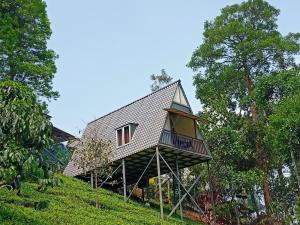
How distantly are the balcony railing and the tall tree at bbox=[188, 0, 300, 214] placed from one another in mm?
7677

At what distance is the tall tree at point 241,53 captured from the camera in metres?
35.8

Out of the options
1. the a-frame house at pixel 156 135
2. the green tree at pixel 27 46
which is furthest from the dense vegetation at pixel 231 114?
the a-frame house at pixel 156 135

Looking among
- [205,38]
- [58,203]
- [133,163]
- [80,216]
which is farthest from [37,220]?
[205,38]

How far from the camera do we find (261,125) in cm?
3247

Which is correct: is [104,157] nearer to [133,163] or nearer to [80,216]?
[133,163]

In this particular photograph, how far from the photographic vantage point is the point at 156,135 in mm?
25188

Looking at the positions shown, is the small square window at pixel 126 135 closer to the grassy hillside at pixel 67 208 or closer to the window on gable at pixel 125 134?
the window on gable at pixel 125 134

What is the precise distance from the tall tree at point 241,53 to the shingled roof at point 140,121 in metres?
7.23

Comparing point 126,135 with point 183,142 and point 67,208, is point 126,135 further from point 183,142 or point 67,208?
point 67,208

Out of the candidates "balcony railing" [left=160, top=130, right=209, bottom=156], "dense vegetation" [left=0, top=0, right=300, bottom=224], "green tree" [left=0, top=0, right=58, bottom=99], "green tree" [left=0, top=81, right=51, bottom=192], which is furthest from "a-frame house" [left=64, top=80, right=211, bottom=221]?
"green tree" [left=0, top=81, right=51, bottom=192]

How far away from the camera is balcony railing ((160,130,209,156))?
2530cm

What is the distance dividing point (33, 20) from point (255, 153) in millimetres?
16905

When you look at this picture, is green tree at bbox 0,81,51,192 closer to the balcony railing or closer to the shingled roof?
the shingled roof

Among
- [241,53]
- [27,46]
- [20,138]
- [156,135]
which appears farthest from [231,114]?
[20,138]
